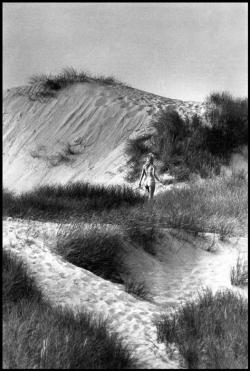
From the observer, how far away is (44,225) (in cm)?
727

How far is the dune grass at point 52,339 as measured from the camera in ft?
11.3

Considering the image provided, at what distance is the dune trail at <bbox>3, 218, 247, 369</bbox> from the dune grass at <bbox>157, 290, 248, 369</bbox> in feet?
0.41

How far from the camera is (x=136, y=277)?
682cm

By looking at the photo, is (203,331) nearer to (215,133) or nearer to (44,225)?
(44,225)

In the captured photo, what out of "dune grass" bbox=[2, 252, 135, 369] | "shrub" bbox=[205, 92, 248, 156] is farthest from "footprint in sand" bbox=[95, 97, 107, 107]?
"dune grass" bbox=[2, 252, 135, 369]

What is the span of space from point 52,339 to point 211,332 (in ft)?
4.75

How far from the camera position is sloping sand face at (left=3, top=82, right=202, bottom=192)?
18.5 metres

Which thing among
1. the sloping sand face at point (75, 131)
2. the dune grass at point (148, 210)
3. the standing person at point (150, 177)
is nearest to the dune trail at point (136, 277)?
the dune grass at point (148, 210)

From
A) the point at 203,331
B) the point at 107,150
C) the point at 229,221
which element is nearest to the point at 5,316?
the point at 203,331

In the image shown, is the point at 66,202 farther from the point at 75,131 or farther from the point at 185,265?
the point at 75,131

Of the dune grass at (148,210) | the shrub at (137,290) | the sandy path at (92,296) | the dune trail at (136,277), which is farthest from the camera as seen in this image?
the dune grass at (148,210)

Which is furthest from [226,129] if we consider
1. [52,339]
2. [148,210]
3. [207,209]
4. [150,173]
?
[52,339]

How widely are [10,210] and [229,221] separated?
12.6 ft

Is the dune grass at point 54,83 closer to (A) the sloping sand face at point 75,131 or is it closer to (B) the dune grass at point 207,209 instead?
(A) the sloping sand face at point 75,131
